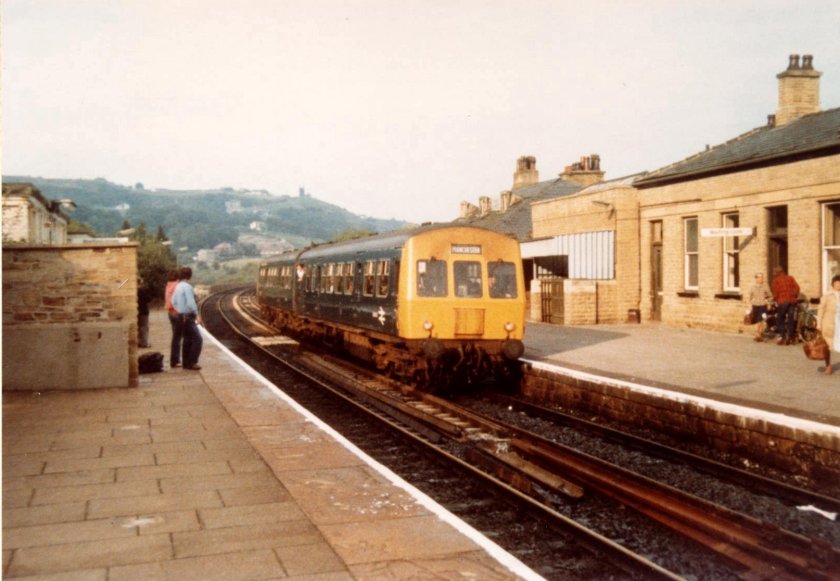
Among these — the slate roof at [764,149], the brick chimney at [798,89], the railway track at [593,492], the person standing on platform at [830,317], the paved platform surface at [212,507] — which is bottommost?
the railway track at [593,492]

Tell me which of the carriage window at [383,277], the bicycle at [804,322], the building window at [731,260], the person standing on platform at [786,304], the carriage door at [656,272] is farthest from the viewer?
the carriage door at [656,272]

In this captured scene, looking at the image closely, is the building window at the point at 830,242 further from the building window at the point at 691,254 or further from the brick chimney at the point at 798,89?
the brick chimney at the point at 798,89

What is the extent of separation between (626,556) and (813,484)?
359 cm

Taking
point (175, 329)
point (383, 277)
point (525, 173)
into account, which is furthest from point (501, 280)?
point (525, 173)

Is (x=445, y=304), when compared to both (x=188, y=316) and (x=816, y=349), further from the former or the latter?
(x=816, y=349)

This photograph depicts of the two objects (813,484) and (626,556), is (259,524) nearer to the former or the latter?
(626,556)

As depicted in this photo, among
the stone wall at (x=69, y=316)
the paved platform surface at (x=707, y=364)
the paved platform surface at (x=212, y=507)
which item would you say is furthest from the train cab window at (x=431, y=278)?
the stone wall at (x=69, y=316)

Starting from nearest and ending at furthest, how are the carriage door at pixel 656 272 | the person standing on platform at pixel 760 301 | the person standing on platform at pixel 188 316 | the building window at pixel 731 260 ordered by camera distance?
1. the person standing on platform at pixel 188 316
2. the person standing on platform at pixel 760 301
3. the building window at pixel 731 260
4. the carriage door at pixel 656 272

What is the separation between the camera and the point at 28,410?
10062mm

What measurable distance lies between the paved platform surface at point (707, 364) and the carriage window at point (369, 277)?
10.6 ft

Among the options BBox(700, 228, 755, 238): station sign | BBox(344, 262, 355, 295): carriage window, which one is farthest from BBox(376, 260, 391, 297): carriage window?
BBox(700, 228, 755, 238): station sign

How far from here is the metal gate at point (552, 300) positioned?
2403 centimetres

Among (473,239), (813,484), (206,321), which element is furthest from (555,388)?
(206,321)

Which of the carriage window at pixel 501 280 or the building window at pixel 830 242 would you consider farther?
the building window at pixel 830 242
